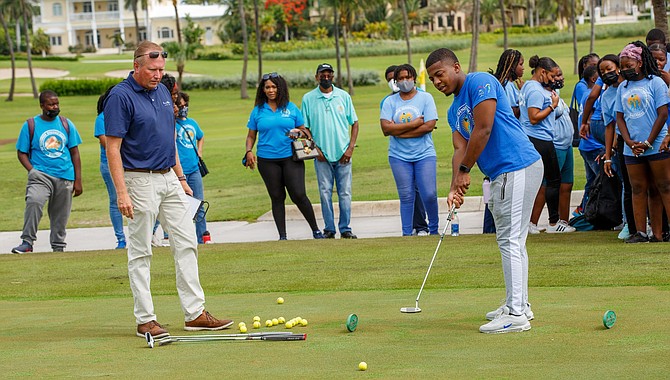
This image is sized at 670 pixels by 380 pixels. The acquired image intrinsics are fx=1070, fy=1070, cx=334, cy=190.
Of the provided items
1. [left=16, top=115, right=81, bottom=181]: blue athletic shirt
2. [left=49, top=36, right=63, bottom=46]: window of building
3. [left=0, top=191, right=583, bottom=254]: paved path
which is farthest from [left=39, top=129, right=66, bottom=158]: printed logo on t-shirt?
[left=49, top=36, right=63, bottom=46]: window of building

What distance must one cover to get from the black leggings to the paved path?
42.0 inches

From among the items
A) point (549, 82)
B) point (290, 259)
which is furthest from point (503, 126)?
point (549, 82)

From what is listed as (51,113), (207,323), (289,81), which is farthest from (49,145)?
(289,81)

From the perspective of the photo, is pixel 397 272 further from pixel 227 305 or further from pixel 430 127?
pixel 430 127

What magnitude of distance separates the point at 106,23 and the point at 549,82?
12069cm

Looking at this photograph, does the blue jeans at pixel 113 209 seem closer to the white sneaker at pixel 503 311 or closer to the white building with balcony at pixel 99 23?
the white sneaker at pixel 503 311

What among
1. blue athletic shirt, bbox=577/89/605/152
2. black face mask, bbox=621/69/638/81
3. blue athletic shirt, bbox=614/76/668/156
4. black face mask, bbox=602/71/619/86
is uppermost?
black face mask, bbox=621/69/638/81

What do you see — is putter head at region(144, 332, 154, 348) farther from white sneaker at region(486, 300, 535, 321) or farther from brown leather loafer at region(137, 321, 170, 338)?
white sneaker at region(486, 300, 535, 321)

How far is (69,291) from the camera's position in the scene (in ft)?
35.9

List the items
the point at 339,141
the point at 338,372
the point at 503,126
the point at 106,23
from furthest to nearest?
1. the point at 106,23
2. the point at 339,141
3. the point at 503,126
4. the point at 338,372

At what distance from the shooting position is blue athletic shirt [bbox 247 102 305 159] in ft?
46.4

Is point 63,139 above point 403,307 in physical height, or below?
above

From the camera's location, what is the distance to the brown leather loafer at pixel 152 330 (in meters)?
7.75

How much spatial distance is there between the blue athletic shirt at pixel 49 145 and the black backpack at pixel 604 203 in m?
7.10
